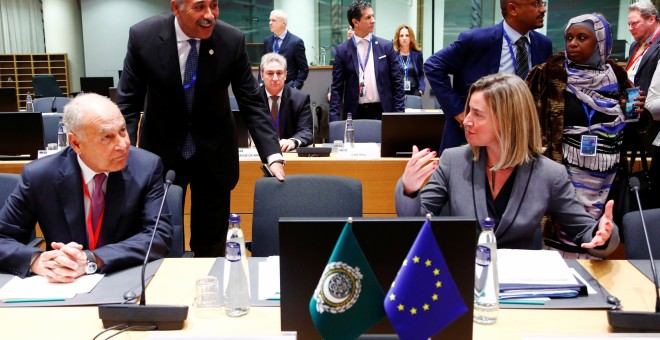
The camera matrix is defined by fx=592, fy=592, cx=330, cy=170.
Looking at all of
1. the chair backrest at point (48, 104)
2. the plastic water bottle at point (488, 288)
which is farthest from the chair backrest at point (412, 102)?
the plastic water bottle at point (488, 288)

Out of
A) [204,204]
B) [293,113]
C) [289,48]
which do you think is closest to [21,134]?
[204,204]

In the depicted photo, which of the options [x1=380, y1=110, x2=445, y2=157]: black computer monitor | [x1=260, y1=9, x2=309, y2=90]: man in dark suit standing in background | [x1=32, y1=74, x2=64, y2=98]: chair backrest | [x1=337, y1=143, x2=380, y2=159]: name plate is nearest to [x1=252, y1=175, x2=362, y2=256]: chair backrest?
[x1=380, y1=110, x2=445, y2=157]: black computer monitor

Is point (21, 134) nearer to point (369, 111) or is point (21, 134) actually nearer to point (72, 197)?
point (72, 197)

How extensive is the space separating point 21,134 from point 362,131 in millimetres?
2443

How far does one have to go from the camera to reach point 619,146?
2854 millimetres

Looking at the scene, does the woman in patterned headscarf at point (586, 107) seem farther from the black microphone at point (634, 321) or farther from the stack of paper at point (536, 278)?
the black microphone at point (634, 321)

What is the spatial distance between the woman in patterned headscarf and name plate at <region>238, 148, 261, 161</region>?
182 cm

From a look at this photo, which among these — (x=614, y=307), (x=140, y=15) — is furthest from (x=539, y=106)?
(x=140, y=15)

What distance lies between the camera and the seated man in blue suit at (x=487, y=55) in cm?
327

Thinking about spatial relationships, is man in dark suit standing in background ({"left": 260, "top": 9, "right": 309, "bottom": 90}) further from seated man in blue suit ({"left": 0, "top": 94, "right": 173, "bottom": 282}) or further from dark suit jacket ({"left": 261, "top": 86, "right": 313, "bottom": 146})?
seated man in blue suit ({"left": 0, "top": 94, "right": 173, "bottom": 282})

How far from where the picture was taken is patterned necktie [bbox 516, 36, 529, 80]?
10.9 ft

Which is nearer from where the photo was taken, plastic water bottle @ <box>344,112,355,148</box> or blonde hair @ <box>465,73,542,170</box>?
blonde hair @ <box>465,73,542,170</box>

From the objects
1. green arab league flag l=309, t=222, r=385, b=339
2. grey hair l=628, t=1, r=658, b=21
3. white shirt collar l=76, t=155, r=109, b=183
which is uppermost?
grey hair l=628, t=1, r=658, b=21

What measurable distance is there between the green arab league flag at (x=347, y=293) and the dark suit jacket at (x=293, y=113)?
10.8 feet
